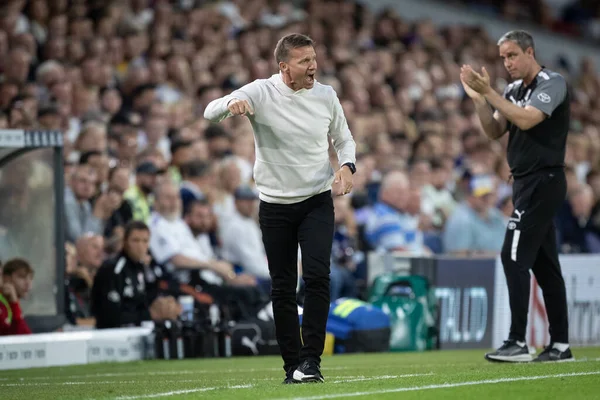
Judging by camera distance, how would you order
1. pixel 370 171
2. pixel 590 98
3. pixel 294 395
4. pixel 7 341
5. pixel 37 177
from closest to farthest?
pixel 294 395 → pixel 7 341 → pixel 37 177 → pixel 370 171 → pixel 590 98

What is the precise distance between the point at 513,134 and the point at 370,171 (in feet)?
24.4

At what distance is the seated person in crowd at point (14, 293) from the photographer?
11.1 m

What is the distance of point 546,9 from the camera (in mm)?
30016

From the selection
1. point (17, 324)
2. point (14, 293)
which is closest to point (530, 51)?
point (14, 293)

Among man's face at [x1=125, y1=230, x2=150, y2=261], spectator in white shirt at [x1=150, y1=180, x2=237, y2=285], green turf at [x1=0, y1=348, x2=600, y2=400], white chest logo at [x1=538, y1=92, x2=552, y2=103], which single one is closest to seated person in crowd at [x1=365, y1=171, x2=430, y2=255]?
spectator in white shirt at [x1=150, y1=180, x2=237, y2=285]

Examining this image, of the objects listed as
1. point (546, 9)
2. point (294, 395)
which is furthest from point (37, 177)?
point (546, 9)

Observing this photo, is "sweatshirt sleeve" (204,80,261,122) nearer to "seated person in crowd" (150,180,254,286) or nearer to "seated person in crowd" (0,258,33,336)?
"seated person in crowd" (0,258,33,336)

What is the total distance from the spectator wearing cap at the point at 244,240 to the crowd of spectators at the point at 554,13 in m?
14.9

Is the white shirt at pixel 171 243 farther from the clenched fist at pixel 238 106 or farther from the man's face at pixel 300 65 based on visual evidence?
the clenched fist at pixel 238 106

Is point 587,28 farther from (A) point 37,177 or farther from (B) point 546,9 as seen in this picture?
(A) point 37,177

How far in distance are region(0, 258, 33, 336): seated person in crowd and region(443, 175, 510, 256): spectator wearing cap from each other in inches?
229

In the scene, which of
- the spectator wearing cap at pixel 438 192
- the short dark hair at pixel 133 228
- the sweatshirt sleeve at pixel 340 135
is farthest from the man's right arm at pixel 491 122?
the spectator wearing cap at pixel 438 192

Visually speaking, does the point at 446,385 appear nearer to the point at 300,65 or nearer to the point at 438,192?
the point at 300,65

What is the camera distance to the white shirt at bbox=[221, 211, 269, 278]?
552 inches
